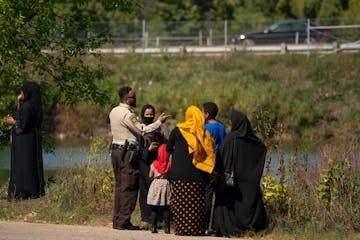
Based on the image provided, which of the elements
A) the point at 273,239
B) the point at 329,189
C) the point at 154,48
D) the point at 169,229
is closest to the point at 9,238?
the point at 169,229

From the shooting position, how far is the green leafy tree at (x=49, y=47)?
709 inches

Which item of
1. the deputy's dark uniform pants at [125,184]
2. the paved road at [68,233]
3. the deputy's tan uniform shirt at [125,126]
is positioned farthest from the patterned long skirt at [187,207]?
the deputy's tan uniform shirt at [125,126]

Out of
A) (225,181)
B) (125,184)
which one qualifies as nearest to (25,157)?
(125,184)

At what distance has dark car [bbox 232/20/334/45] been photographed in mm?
42100

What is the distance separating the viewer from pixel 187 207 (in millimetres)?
12398

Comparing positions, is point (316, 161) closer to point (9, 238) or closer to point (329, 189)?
point (329, 189)

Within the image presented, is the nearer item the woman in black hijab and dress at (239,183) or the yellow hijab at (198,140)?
the yellow hijab at (198,140)

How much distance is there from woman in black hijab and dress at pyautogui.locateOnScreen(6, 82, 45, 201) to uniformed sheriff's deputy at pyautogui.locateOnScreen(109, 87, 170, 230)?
7.81 feet

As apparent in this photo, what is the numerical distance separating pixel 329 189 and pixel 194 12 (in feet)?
120

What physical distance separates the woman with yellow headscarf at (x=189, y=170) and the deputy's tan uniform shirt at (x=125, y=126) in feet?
1.31

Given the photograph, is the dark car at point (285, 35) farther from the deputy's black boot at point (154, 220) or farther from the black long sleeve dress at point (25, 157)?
the deputy's black boot at point (154, 220)

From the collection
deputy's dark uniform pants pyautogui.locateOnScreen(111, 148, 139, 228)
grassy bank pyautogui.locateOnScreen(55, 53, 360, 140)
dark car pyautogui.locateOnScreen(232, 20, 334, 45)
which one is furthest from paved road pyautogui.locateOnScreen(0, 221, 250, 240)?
dark car pyautogui.locateOnScreen(232, 20, 334, 45)

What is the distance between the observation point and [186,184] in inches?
488

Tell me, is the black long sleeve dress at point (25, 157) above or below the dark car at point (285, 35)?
below
